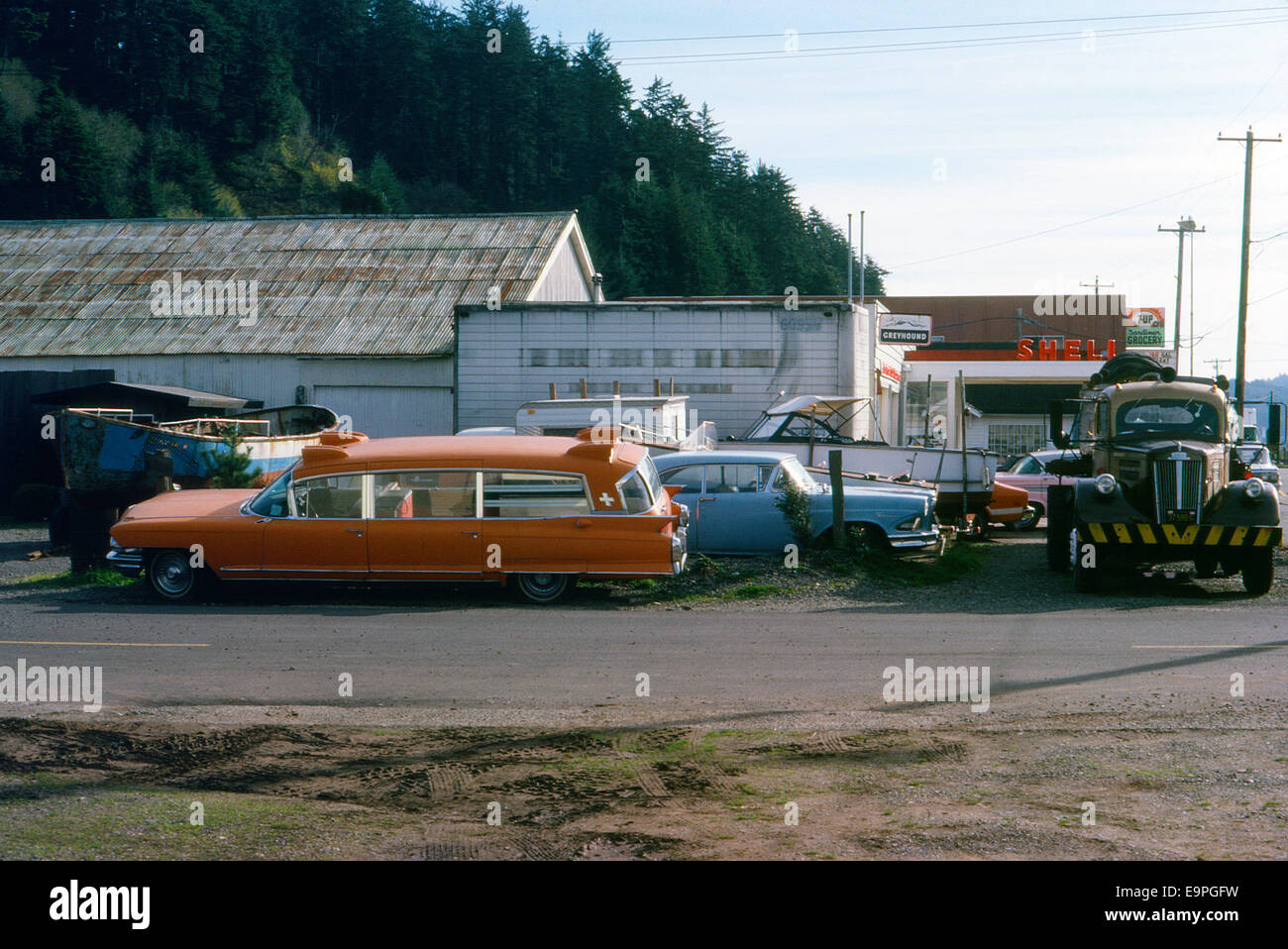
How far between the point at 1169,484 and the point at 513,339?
52.5ft

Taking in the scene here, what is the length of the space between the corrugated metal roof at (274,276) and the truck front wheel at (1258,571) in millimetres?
19328

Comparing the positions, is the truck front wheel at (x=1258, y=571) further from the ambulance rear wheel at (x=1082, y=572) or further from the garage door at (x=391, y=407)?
the garage door at (x=391, y=407)

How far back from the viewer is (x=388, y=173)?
251ft

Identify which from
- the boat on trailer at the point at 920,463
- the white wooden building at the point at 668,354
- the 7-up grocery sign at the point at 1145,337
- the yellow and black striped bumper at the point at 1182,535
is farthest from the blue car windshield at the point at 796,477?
the 7-up grocery sign at the point at 1145,337

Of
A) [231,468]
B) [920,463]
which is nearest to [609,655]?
[231,468]

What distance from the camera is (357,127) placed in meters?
86.4

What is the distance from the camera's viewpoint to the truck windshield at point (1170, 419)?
15.7 m

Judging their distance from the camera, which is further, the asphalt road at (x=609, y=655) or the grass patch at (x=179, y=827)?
the asphalt road at (x=609, y=655)

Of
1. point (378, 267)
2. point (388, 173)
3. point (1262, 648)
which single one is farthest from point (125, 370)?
point (388, 173)

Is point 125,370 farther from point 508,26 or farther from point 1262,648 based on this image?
point 508,26

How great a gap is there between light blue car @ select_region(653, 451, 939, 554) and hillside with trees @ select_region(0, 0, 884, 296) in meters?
46.3

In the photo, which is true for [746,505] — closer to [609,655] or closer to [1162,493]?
[1162,493]

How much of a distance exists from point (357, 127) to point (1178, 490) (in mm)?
80333

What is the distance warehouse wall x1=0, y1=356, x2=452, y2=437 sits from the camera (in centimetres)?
2938
